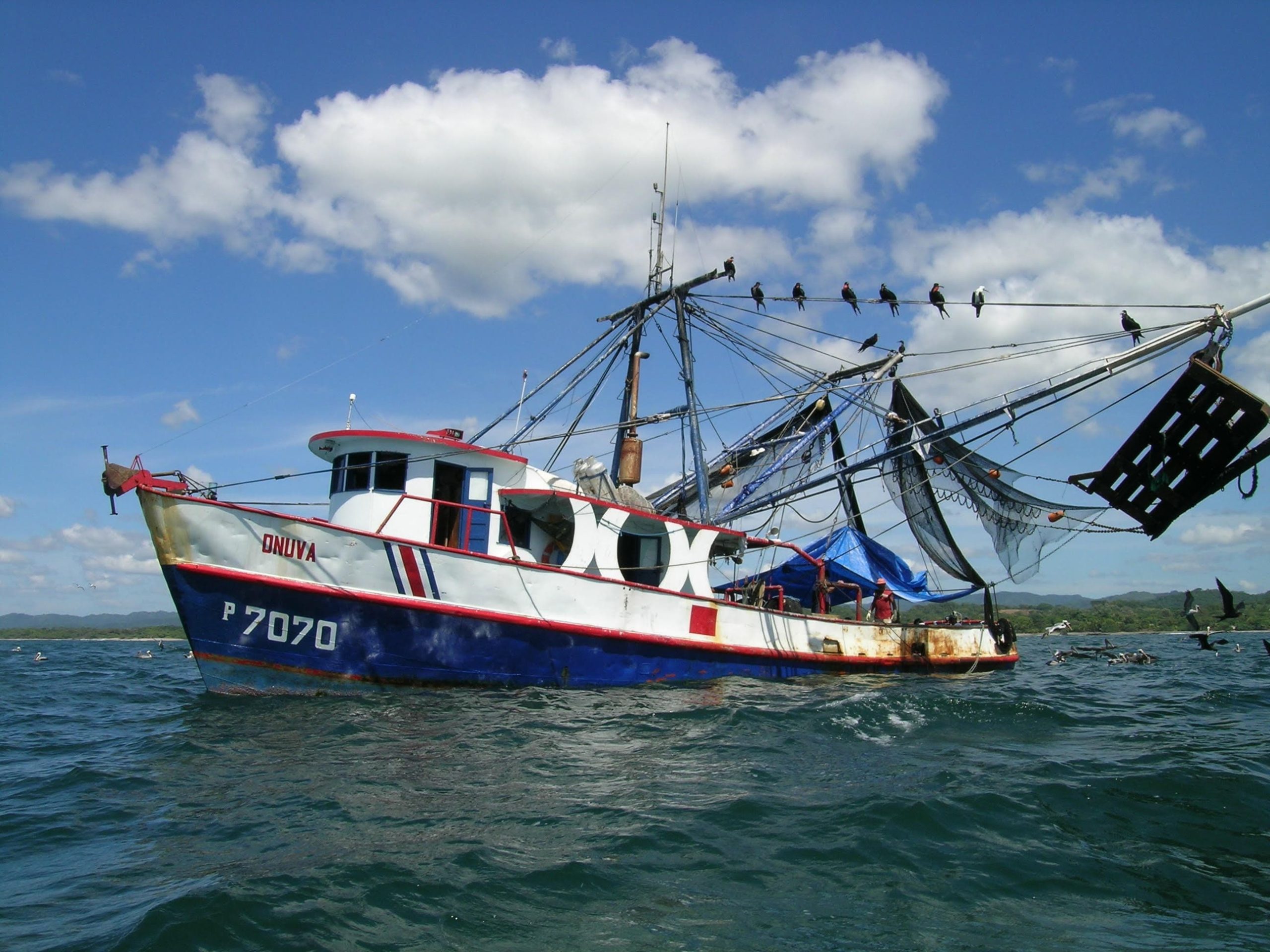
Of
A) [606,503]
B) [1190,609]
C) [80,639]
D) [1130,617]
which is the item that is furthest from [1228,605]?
[80,639]

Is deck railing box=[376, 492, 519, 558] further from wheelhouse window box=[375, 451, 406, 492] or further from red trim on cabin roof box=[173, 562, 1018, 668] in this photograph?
red trim on cabin roof box=[173, 562, 1018, 668]

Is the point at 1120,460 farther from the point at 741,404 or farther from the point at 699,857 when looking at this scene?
the point at 699,857

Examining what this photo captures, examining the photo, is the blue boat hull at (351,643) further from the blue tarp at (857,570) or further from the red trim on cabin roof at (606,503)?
the blue tarp at (857,570)

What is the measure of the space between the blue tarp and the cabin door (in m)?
7.59

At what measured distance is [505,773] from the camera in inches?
312

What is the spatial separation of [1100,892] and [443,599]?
962 cm

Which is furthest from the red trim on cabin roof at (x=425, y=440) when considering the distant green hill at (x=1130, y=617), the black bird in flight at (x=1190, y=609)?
the distant green hill at (x=1130, y=617)

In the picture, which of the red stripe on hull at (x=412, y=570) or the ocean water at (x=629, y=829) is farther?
the red stripe on hull at (x=412, y=570)

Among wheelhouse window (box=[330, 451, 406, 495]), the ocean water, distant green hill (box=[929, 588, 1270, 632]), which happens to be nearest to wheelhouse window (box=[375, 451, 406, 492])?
wheelhouse window (box=[330, 451, 406, 495])

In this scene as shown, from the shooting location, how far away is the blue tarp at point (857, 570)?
766 inches

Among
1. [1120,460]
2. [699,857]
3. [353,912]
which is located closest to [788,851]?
[699,857]

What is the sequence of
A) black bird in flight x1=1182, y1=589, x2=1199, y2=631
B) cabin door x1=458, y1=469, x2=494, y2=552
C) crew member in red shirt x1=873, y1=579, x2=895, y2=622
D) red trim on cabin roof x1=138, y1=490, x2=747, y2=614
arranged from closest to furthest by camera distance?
red trim on cabin roof x1=138, y1=490, x2=747, y2=614 < cabin door x1=458, y1=469, x2=494, y2=552 < black bird in flight x1=1182, y1=589, x2=1199, y2=631 < crew member in red shirt x1=873, y1=579, x2=895, y2=622

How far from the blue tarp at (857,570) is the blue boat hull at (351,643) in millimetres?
7225

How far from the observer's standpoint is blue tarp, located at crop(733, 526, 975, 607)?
63.8ft
